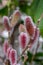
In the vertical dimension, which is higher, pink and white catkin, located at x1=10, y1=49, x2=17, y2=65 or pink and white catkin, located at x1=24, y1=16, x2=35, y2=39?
pink and white catkin, located at x1=24, y1=16, x2=35, y2=39

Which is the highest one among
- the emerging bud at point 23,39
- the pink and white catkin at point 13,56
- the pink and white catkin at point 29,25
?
the pink and white catkin at point 29,25

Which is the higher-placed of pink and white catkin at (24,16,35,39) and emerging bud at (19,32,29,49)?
pink and white catkin at (24,16,35,39)

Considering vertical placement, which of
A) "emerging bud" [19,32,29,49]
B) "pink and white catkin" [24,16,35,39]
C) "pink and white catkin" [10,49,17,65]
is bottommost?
"pink and white catkin" [10,49,17,65]

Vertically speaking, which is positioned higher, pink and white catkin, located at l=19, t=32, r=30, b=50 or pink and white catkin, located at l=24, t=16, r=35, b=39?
pink and white catkin, located at l=24, t=16, r=35, b=39

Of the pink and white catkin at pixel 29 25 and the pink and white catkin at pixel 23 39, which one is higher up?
the pink and white catkin at pixel 29 25

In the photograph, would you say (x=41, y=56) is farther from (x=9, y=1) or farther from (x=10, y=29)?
(x=9, y=1)

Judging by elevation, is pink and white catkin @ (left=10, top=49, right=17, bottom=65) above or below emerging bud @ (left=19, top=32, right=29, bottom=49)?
below

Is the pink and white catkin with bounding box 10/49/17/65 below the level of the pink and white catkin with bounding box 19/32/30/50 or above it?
below

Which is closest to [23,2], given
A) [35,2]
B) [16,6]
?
[16,6]
